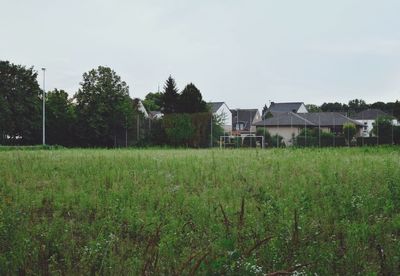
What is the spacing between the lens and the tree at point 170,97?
141 ft

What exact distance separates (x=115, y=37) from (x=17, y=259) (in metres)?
13.3

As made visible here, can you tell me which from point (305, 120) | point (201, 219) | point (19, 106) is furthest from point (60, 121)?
point (201, 219)

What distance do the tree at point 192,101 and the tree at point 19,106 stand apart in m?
13.7

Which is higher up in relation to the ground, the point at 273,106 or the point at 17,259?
the point at 273,106

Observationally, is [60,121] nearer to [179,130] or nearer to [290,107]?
[179,130]

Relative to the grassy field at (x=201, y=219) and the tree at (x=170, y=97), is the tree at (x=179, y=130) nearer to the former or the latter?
the tree at (x=170, y=97)

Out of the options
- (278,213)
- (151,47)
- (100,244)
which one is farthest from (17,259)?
(151,47)

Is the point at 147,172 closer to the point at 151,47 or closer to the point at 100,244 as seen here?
the point at 100,244

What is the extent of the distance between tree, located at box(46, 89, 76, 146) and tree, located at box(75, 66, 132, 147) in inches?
42.9

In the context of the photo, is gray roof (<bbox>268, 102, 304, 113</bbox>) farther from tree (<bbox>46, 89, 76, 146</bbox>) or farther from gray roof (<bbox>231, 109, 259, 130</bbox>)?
tree (<bbox>46, 89, 76, 146</bbox>)

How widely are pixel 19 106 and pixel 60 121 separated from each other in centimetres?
362

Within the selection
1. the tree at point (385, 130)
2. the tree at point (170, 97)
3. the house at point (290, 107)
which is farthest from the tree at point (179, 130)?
the house at point (290, 107)

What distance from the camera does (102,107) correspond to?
34.8 metres

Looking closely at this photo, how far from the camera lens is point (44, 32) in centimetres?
1511
